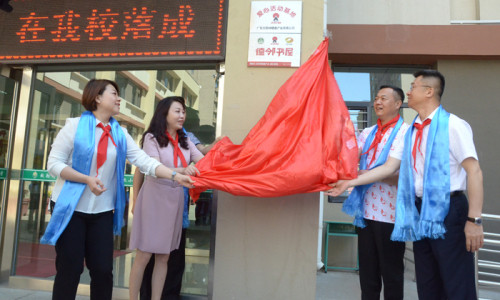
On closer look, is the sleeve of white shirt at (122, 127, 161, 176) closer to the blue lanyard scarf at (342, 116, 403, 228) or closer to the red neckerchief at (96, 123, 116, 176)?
the red neckerchief at (96, 123, 116, 176)

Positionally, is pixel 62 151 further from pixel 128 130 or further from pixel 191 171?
pixel 128 130

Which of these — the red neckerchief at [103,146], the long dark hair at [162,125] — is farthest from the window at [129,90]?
the red neckerchief at [103,146]

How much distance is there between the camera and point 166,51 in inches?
130

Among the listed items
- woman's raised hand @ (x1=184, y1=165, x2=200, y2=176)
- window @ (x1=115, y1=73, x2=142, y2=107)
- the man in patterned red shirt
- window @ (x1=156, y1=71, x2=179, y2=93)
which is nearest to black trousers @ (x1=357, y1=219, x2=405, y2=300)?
the man in patterned red shirt

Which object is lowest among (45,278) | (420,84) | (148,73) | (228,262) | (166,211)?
(45,278)

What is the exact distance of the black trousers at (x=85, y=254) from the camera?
2.28 meters

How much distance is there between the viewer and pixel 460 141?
6.63 feet

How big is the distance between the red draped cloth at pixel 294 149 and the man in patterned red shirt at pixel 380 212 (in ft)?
0.77

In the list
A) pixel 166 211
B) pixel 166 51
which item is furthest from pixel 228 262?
pixel 166 51

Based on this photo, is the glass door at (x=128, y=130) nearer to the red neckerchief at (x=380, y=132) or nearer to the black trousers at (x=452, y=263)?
the red neckerchief at (x=380, y=132)

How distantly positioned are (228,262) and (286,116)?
1345 millimetres

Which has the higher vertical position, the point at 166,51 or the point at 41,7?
the point at 41,7

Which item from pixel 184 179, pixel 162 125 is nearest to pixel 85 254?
pixel 184 179

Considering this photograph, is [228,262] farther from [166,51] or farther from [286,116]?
[166,51]
